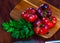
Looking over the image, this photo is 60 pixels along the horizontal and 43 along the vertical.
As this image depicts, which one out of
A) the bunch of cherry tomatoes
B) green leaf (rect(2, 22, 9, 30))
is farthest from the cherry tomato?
green leaf (rect(2, 22, 9, 30))

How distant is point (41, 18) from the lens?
114 cm

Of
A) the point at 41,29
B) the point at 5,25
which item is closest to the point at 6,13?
the point at 5,25

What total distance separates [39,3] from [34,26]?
211 millimetres

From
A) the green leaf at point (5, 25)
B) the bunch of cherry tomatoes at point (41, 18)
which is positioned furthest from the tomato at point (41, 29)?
the green leaf at point (5, 25)

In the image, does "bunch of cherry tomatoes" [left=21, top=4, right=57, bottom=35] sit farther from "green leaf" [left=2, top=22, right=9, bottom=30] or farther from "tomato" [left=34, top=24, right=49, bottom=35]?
"green leaf" [left=2, top=22, right=9, bottom=30]

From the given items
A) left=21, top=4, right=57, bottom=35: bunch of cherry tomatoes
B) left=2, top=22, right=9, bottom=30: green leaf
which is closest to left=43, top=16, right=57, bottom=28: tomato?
left=21, top=4, right=57, bottom=35: bunch of cherry tomatoes

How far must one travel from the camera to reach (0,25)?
1.14 m

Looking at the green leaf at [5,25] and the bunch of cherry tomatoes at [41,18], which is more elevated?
the bunch of cherry tomatoes at [41,18]

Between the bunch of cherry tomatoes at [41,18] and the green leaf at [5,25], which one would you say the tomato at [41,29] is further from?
the green leaf at [5,25]

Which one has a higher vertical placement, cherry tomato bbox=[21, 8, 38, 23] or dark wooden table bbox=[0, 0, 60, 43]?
cherry tomato bbox=[21, 8, 38, 23]

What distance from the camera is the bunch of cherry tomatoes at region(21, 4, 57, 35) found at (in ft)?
3.64

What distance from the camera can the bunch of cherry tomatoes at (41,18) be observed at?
1.11 m

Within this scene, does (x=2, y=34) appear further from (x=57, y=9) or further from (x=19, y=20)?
(x=57, y=9)

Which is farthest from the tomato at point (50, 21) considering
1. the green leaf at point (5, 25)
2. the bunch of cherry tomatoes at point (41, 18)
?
the green leaf at point (5, 25)
